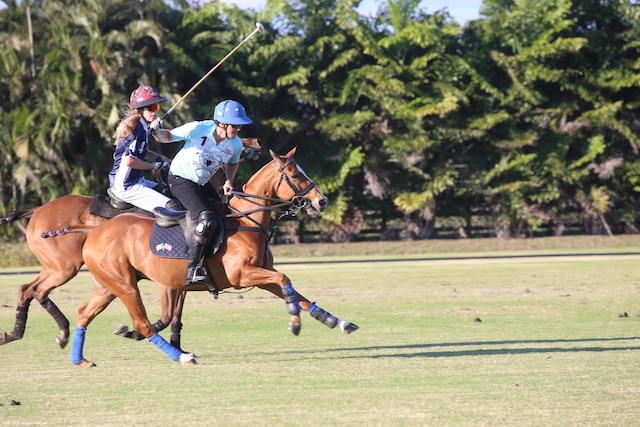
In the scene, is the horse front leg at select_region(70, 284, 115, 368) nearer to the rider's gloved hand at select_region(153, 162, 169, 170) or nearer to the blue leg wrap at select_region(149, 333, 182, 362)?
the blue leg wrap at select_region(149, 333, 182, 362)

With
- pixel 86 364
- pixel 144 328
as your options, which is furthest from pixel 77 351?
pixel 144 328

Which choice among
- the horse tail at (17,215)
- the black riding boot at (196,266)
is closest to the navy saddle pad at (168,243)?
the black riding boot at (196,266)

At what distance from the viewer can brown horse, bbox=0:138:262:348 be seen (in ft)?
38.0

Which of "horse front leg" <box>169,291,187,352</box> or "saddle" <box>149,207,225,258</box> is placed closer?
"saddle" <box>149,207,225,258</box>

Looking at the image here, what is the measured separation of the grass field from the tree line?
760 inches

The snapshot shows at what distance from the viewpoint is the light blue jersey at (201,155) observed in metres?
10.7

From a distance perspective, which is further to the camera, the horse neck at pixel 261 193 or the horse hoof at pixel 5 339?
the horse hoof at pixel 5 339

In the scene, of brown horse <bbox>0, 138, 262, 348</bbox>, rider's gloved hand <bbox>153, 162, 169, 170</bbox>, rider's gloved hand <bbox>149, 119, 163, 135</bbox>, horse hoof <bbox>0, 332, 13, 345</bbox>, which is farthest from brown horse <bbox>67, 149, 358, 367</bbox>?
horse hoof <bbox>0, 332, 13, 345</bbox>

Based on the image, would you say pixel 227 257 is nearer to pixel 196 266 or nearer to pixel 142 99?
pixel 196 266

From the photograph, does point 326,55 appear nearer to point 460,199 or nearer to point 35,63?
point 460,199

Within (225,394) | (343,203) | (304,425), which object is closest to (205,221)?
(225,394)

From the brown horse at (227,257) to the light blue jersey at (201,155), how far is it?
45 centimetres

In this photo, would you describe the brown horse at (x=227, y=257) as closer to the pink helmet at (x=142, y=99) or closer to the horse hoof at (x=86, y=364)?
the horse hoof at (x=86, y=364)

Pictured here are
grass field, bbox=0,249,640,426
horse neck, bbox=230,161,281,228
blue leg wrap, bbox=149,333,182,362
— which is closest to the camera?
grass field, bbox=0,249,640,426
